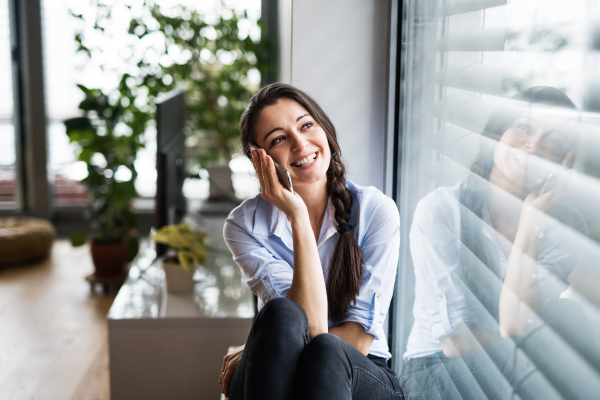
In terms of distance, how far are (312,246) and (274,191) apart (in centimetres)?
17

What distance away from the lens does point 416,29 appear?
53.8 inches

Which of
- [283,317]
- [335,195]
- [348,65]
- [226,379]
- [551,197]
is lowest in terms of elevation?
[226,379]

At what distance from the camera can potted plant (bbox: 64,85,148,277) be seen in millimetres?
3191

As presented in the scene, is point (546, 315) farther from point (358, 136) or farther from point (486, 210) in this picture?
point (358, 136)

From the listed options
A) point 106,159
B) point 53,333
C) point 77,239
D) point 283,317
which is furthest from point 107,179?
point 283,317

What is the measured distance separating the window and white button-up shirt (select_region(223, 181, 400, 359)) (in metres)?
0.08

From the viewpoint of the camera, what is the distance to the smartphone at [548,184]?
0.74 metres

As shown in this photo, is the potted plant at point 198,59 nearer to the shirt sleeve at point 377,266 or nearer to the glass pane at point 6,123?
the glass pane at point 6,123

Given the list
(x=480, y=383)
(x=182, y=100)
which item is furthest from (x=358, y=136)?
(x=182, y=100)

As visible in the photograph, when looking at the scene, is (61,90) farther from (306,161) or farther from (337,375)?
(337,375)

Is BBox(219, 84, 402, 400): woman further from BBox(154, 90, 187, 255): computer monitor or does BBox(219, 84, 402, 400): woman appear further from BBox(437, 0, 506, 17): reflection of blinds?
BBox(154, 90, 187, 255): computer monitor

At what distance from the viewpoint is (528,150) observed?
813 mm

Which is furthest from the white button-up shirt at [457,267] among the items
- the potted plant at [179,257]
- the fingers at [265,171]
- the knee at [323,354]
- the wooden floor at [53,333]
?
the wooden floor at [53,333]

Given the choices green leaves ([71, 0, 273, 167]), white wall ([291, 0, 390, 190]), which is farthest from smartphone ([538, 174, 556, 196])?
green leaves ([71, 0, 273, 167])
